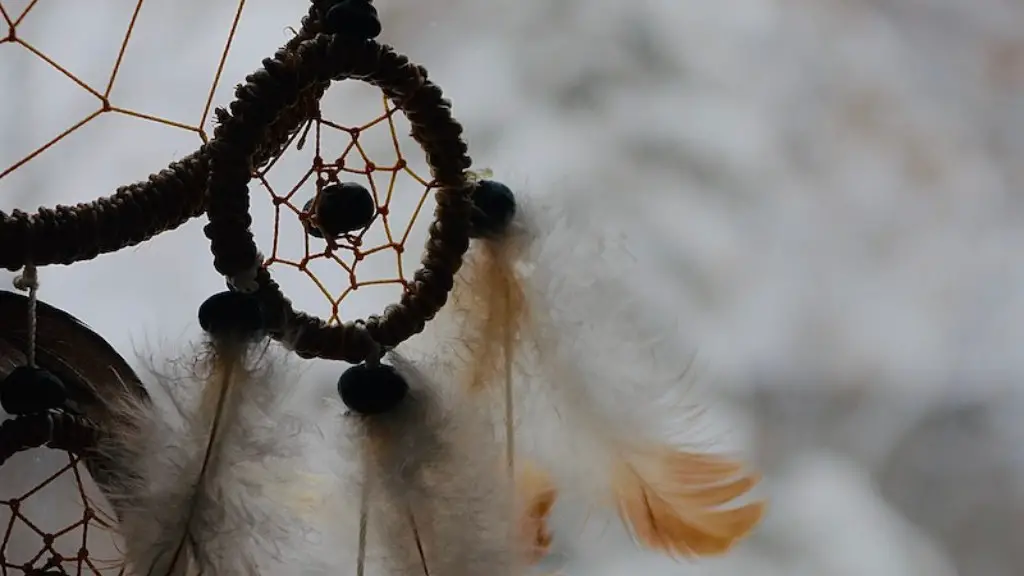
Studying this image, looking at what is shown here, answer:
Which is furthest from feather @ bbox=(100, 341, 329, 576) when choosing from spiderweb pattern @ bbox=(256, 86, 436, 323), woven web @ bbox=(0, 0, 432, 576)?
spiderweb pattern @ bbox=(256, 86, 436, 323)

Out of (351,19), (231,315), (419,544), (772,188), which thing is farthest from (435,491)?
(772,188)

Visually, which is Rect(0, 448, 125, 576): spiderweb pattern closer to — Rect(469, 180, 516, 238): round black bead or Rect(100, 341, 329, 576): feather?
Rect(100, 341, 329, 576): feather

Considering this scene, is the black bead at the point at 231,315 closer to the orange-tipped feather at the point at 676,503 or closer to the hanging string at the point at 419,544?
the hanging string at the point at 419,544

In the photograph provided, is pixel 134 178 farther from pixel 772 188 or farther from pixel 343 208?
pixel 772 188

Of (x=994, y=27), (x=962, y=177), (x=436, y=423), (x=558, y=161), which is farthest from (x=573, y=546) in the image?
(x=994, y=27)

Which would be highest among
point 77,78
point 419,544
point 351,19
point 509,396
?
Result: point 77,78

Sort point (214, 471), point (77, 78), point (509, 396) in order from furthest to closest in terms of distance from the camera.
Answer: point (77, 78) < point (509, 396) < point (214, 471)

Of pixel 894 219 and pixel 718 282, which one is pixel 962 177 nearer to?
pixel 894 219
